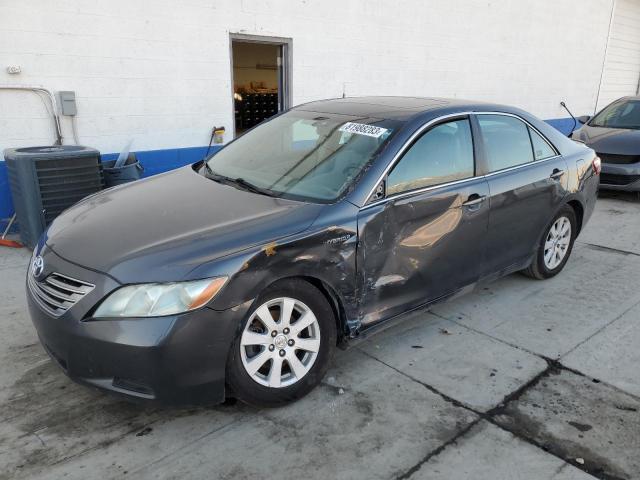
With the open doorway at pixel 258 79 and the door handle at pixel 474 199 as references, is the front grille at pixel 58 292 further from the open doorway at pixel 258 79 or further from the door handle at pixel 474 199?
the open doorway at pixel 258 79

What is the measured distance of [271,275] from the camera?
8.46 feet

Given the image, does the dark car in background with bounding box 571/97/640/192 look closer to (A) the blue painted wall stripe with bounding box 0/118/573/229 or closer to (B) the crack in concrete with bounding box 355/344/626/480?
(B) the crack in concrete with bounding box 355/344/626/480

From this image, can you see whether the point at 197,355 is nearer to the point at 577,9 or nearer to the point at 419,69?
the point at 419,69

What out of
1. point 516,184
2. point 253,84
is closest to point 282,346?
point 516,184

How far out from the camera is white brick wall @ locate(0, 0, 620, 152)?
5629mm

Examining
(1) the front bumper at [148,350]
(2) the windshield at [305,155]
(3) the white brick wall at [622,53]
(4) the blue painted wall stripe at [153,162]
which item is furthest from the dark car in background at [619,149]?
(3) the white brick wall at [622,53]

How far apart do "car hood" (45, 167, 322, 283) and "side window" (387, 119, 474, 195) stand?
643mm

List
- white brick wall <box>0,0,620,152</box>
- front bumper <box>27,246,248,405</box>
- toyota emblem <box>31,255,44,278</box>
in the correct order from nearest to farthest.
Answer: front bumper <box>27,246,248,405</box>, toyota emblem <box>31,255,44,278</box>, white brick wall <box>0,0,620,152</box>

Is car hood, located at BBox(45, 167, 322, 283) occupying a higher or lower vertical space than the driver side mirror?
lower

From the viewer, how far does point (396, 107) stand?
364 cm

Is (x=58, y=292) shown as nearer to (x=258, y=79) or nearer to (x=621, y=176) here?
(x=621, y=176)

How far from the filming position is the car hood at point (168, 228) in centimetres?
245

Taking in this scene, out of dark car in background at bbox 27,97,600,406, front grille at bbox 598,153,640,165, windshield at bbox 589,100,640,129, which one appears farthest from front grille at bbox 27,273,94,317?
windshield at bbox 589,100,640,129

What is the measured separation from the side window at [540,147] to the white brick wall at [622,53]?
42.8 feet
